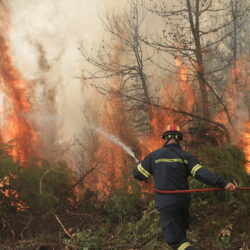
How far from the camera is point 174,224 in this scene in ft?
15.7

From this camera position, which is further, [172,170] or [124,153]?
[124,153]

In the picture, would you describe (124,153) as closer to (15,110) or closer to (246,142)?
(15,110)

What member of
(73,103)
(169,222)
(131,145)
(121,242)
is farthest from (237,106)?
(73,103)

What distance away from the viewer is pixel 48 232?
7617mm

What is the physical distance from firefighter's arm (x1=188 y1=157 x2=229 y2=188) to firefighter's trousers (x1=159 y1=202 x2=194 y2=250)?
0.55m

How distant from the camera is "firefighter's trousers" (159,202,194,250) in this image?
A: 4.70 m

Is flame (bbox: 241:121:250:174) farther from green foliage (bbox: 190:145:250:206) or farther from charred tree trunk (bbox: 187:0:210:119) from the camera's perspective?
charred tree trunk (bbox: 187:0:210:119)

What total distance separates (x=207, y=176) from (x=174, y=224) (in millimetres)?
901

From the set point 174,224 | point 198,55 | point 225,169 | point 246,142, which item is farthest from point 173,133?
point 198,55

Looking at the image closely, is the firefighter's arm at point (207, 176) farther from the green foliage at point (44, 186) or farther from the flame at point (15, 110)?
the flame at point (15, 110)

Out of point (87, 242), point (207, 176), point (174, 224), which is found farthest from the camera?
point (87, 242)

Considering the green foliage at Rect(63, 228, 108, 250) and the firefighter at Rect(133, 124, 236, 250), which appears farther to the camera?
the green foliage at Rect(63, 228, 108, 250)

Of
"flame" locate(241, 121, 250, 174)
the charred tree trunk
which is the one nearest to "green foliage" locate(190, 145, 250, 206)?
"flame" locate(241, 121, 250, 174)

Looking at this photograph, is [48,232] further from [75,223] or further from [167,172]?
[167,172]
